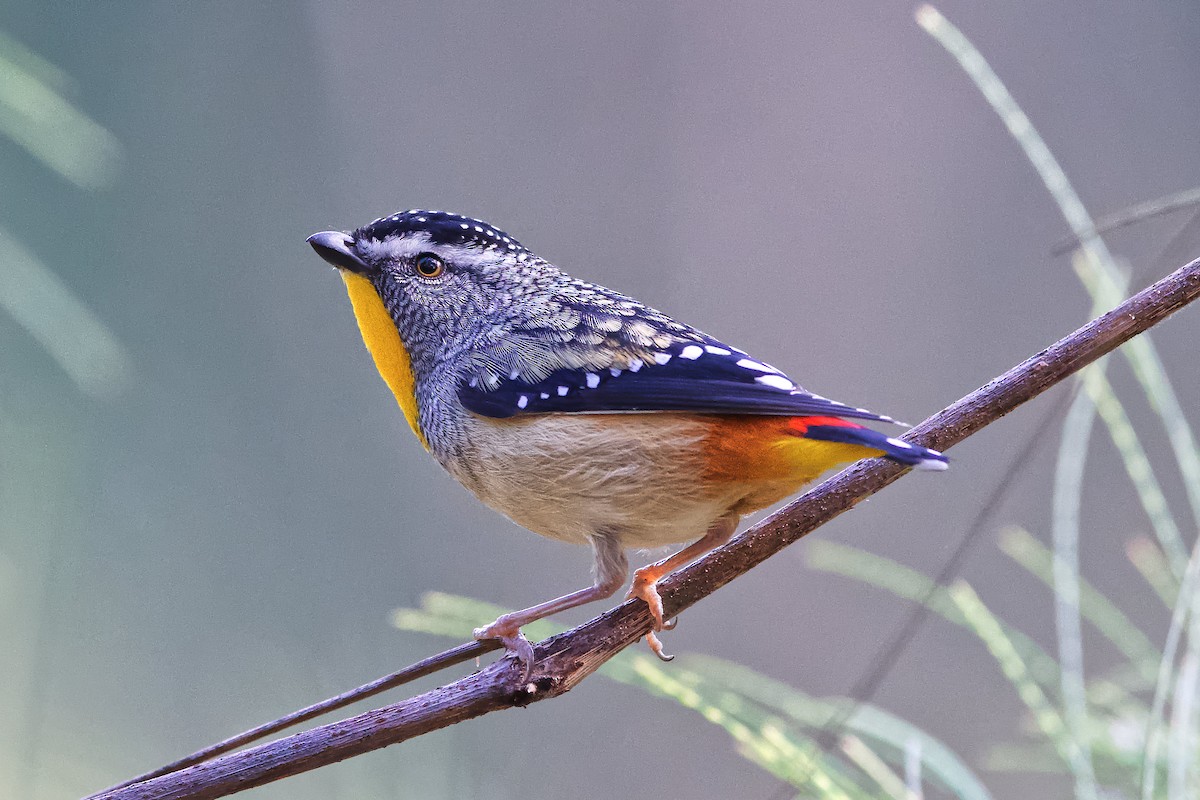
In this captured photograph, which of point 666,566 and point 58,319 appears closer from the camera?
point 666,566

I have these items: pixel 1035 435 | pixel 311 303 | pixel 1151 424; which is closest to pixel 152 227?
pixel 311 303

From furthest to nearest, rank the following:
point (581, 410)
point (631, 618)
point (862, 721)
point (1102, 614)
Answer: point (1102, 614) → point (862, 721) → point (581, 410) → point (631, 618)

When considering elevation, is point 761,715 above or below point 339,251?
below

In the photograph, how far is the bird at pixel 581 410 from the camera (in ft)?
4.12

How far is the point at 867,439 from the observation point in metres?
1.09

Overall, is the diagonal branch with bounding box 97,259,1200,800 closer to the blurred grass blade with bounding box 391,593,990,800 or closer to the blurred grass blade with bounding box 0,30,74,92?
the blurred grass blade with bounding box 391,593,990,800

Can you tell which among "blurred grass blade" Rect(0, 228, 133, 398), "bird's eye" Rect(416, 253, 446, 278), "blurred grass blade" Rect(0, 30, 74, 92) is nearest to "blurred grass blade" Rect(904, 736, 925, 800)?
"bird's eye" Rect(416, 253, 446, 278)

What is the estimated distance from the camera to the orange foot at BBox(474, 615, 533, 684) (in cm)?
108

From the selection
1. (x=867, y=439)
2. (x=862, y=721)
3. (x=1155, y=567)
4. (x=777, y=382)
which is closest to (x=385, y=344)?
(x=777, y=382)

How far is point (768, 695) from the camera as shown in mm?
1636

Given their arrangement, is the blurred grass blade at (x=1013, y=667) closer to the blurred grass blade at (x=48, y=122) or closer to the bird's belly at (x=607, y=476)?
the bird's belly at (x=607, y=476)

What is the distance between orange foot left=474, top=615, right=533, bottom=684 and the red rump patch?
385 mm

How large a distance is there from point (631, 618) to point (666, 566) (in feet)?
0.53

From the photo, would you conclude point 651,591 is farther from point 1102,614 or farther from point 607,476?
point 1102,614
